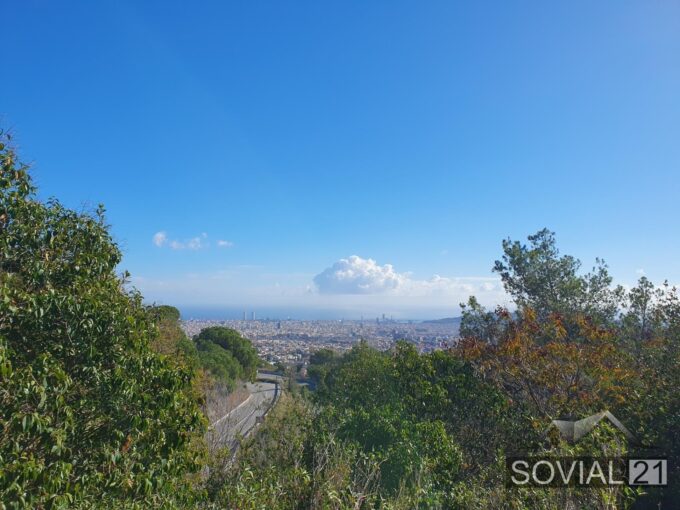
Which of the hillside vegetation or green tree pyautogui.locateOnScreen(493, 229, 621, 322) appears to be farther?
green tree pyautogui.locateOnScreen(493, 229, 621, 322)

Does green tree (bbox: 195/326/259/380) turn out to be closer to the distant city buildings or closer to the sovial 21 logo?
the distant city buildings

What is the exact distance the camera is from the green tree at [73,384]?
2963 mm

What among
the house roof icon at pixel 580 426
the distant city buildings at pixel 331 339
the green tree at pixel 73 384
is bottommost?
the distant city buildings at pixel 331 339

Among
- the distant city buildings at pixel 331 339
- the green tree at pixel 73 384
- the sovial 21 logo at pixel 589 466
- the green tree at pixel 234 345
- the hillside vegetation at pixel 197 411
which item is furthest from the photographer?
the distant city buildings at pixel 331 339

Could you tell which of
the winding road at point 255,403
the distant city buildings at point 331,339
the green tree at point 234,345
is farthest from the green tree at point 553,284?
the green tree at point 234,345

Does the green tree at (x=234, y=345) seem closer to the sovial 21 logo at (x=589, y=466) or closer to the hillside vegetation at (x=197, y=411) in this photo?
the hillside vegetation at (x=197, y=411)

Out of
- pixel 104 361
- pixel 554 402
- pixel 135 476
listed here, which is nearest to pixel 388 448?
pixel 554 402

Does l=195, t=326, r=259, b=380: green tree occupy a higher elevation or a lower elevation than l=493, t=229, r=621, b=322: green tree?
lower

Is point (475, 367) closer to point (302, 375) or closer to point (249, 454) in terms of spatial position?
point (249, 454)

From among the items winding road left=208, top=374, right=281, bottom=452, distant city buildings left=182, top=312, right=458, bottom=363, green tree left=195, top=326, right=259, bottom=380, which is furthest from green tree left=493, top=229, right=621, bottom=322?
green tree left=195, top=326, right=259, bottom=380

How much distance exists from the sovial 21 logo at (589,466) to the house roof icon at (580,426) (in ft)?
2.83

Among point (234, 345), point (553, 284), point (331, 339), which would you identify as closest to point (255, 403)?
point (234, 345)

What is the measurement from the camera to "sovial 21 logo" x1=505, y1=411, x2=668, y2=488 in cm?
430

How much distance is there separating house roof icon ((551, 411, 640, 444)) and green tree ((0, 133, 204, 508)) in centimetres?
561
